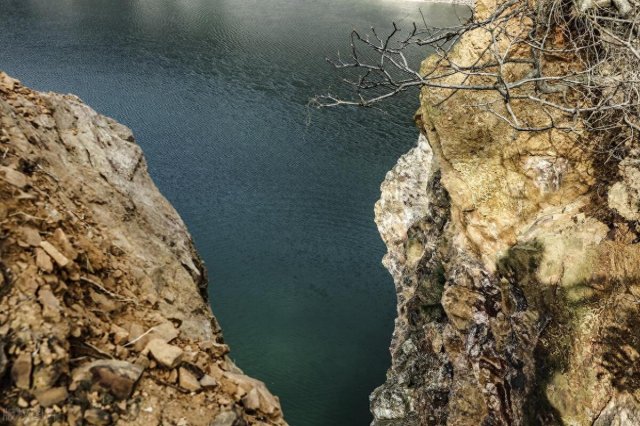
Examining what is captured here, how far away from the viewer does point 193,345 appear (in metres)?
5.26

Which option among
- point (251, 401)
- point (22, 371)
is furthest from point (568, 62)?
point (22, 371)

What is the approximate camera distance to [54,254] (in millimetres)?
4695

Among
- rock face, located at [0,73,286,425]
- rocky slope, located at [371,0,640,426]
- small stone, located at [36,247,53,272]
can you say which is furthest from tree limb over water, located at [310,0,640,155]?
small stone, located at [36,247,53,272]

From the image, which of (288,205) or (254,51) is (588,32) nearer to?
(288,205)

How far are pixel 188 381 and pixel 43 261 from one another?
1638mm

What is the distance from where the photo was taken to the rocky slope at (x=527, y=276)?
23.7 feet

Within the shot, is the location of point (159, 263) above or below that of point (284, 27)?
below

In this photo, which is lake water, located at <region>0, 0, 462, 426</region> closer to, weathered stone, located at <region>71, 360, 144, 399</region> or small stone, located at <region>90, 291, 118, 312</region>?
small stone, located at <region>90, 291, 118, 312</region>

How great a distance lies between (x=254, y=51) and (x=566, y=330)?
4523cm

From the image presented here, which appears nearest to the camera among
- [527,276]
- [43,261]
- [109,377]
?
[109,377]

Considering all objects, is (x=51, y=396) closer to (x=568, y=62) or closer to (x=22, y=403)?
(x=22, y=403)

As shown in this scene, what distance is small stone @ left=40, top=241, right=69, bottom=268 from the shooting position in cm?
468

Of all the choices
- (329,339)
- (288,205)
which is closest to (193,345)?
(329,339)

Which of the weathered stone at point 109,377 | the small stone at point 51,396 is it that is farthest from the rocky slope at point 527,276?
the small stone at point 51,396
